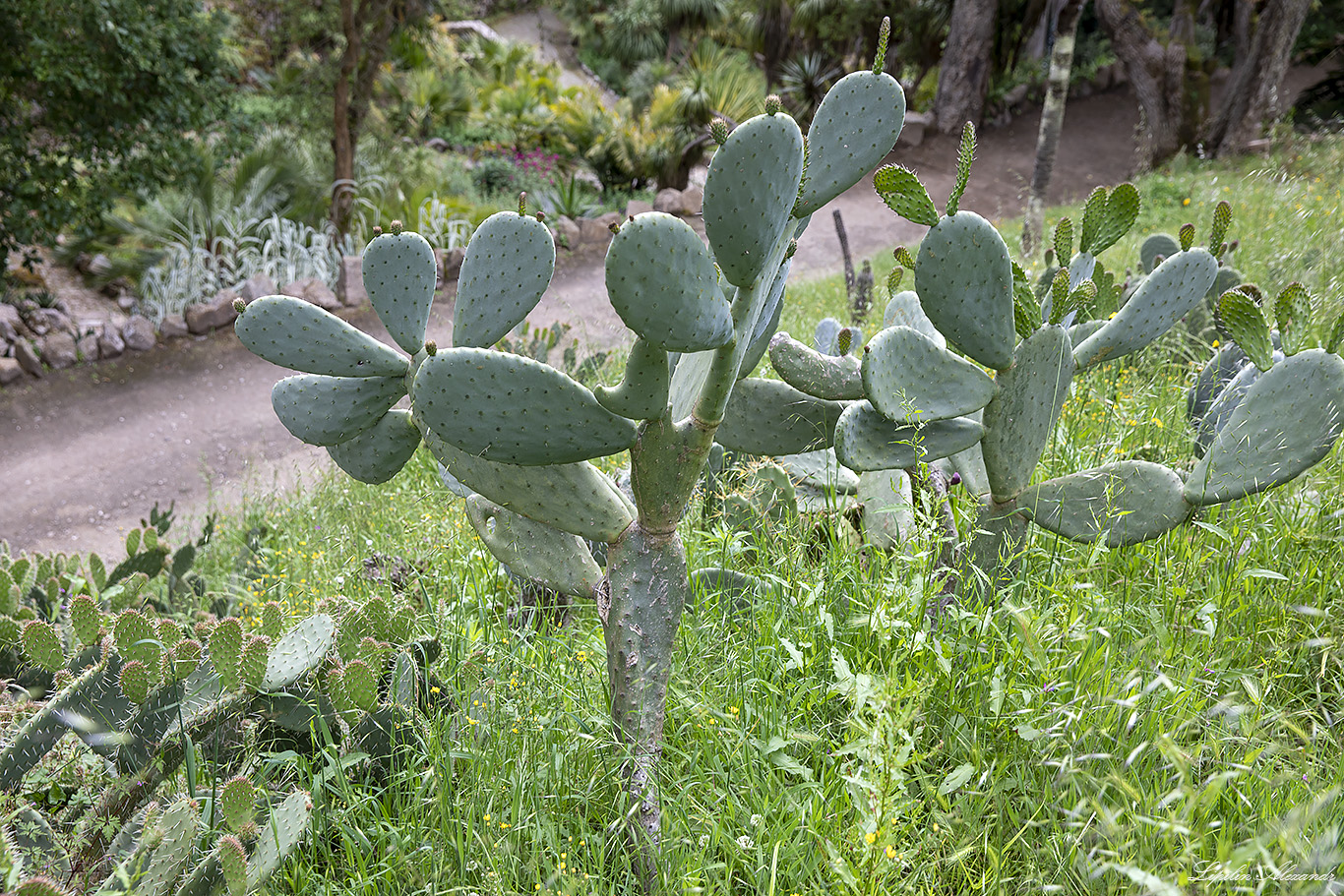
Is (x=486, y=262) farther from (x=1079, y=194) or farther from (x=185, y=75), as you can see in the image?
(x=1079, y=194)

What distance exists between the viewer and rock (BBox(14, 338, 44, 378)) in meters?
6.93

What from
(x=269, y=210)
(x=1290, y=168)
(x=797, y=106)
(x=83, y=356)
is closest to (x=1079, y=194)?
(x=1290, y=168)

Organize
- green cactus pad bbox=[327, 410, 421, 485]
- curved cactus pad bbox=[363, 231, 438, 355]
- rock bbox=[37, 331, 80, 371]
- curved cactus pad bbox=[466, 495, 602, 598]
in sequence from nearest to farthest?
curved cactus pad bbox=[363, 231, 438, 355]
curved cactus pad bbox=[466, 495, 602, 598]
green cactus pad bbox=[327, 410, 421, 485]
rock bbox=[37, 331, 80, 371]

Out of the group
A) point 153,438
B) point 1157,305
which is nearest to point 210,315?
point 153,438

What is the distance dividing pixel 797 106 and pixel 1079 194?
5567mm

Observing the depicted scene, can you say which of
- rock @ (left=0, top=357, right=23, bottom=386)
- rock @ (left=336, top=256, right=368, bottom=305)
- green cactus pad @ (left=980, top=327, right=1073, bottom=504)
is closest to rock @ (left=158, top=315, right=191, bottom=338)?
rock @ (left=0, top=357, right=23, bottom=386)

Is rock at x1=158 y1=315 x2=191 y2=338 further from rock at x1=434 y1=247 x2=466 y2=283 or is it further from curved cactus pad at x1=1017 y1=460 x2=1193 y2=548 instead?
curved cactus pad at x1=1017 y1=460 x2=1193 y2=548

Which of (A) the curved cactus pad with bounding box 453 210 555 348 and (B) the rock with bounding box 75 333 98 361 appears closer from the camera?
(A) the curved cactus pad with bounding box 453 210 555 348

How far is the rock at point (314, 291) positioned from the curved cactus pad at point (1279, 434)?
777 centimetres

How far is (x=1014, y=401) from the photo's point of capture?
6.53ft

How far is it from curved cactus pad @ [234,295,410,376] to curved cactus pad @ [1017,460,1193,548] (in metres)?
1.65

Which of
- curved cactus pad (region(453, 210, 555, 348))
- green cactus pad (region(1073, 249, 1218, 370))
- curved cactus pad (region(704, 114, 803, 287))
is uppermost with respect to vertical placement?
curved cactus pad (region(704, 114, 803, 287))

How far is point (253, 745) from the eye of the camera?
1.81 metres

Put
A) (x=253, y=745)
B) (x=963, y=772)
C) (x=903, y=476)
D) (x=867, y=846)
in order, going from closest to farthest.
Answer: (x=867, y=846)
(x=963, y=772)
(x=253, y=745)
(x=903, y=476)
